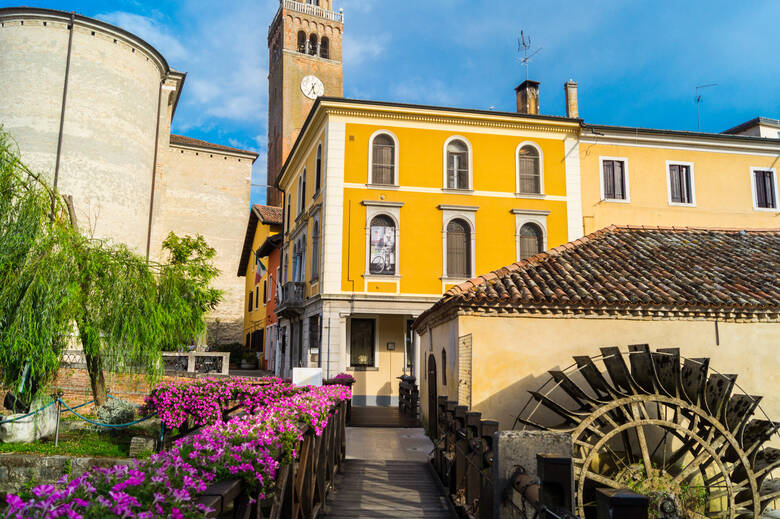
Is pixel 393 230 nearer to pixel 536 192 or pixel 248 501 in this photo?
pixel 536 192

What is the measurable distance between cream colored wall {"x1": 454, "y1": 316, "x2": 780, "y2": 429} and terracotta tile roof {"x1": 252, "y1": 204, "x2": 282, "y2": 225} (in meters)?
25.9

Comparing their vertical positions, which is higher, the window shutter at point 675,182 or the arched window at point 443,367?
the window shutter at point 675,182

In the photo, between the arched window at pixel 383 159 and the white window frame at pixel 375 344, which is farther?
the white window frame at pixel 375 344

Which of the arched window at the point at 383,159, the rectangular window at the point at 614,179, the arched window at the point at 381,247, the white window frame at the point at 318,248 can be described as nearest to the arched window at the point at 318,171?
the white window frame at the point at 318,248

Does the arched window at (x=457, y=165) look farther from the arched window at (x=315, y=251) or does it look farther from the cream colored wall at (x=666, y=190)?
the arched window at (x=315, y=251)

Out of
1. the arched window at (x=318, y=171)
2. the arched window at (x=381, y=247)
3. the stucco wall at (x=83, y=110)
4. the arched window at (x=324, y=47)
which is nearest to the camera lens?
the arched window at (x=381, y=247)

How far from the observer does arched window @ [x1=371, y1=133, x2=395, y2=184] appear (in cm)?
2208

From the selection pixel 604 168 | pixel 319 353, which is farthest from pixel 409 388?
pixel 604 168

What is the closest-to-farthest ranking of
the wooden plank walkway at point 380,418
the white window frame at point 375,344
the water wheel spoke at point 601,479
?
1. the water wheel spoke at point 601,479
2. the wooden plank walkway at point 380,418
3. the white window frame at point 375,344

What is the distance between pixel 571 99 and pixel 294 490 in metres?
23.0

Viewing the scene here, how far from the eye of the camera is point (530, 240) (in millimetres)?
22656

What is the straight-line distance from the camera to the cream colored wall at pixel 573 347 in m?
10.2

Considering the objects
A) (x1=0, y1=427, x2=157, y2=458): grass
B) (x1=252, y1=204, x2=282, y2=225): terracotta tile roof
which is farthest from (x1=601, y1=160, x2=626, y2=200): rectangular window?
(x1=252, y1=204, x2=282, y2=225): terracotta tile roof

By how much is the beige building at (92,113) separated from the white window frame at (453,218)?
659 inches
